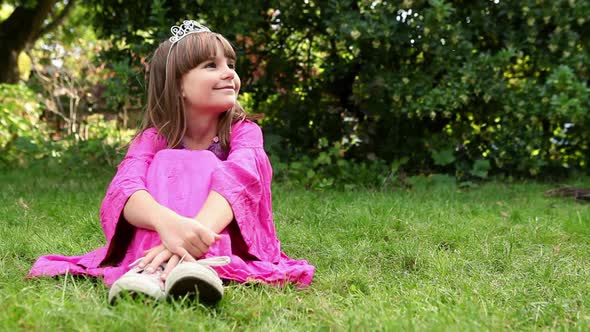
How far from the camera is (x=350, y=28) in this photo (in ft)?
15.9

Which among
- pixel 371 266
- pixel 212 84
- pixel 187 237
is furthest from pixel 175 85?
pixel 371 266

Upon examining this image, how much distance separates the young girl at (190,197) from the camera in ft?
7.00

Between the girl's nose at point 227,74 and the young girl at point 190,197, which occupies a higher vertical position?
the girl's nose at point 227,74

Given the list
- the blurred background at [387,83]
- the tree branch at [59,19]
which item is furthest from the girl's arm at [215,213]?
the tree branch at [59,19]

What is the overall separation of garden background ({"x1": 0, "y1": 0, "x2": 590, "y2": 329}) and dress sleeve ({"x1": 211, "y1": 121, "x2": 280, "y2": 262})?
0.86 ft

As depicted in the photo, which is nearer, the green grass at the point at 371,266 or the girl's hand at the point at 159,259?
the green grass at the point at 371,266

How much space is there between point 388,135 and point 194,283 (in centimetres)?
388

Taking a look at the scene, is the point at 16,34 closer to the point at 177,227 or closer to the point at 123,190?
the point at 123,190

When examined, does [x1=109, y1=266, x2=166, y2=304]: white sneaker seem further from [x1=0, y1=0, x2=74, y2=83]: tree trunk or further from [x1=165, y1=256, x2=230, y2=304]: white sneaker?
[x1=0, y1=0, x2=74, y2=83]: tree trunk

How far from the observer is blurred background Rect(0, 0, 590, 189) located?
4922mm

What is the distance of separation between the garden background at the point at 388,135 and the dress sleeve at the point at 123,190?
0.39 meters

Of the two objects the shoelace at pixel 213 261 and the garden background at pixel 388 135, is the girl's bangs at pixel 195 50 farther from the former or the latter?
the garden background at pixel 388 135

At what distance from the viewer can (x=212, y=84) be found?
100 inches

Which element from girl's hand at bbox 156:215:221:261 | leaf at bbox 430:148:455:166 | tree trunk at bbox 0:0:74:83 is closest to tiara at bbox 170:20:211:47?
girl's hand at bbox 156:215:221:261
